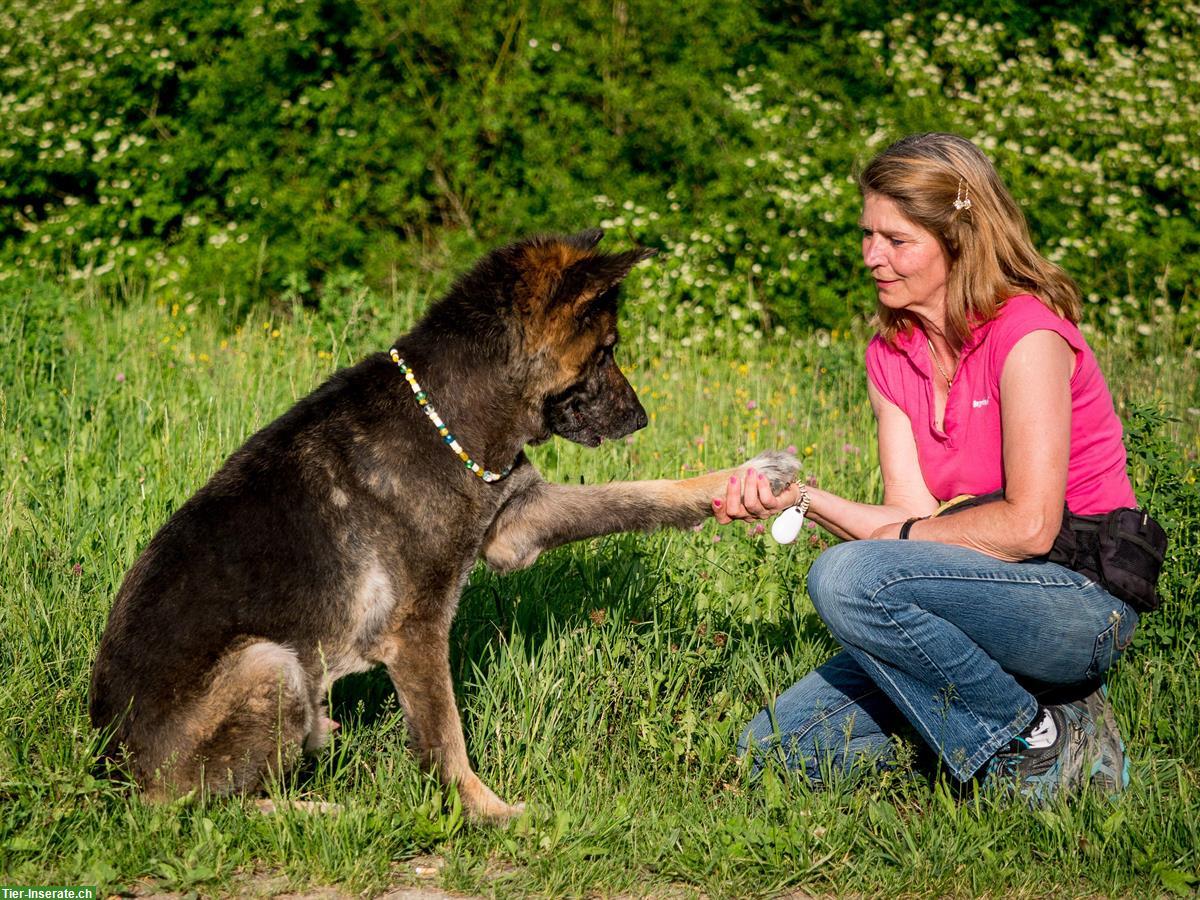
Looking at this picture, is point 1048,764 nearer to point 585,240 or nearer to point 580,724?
point 580,724

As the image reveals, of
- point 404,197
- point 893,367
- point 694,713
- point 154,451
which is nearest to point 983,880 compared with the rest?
point 694,713

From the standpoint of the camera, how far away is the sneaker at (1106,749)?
3.78 meters

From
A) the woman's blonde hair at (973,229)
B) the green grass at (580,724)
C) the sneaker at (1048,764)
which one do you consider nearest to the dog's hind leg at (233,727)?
the green grass at (580,724)

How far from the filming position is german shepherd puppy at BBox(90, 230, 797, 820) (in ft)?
11.7

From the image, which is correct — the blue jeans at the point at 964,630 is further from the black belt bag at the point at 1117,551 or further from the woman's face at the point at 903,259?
the woman's face at the point at 903,259

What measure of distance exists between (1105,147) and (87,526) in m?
9.71

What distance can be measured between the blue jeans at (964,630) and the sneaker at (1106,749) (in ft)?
0.45

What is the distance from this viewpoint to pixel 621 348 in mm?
9562

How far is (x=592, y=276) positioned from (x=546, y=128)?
27.5 feet

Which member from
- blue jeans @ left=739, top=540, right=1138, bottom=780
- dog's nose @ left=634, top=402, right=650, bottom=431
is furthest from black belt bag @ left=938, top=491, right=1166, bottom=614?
dog's nose @ left=634, top=402, right=650, bottom=431

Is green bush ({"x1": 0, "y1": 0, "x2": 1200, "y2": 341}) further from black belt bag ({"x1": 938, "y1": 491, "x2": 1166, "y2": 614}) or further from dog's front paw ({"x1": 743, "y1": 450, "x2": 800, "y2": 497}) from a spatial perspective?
black belt bag ({"x1": 938, "y1": 491, "x2": 1166, "y2": 614})

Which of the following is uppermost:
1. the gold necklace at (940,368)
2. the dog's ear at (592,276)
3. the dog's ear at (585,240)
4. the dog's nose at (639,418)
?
the dog's ear at (585,240)

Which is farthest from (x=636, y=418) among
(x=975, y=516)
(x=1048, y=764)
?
(x=1048, y=764)

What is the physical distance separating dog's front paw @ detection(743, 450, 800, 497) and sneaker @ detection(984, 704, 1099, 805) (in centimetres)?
116
